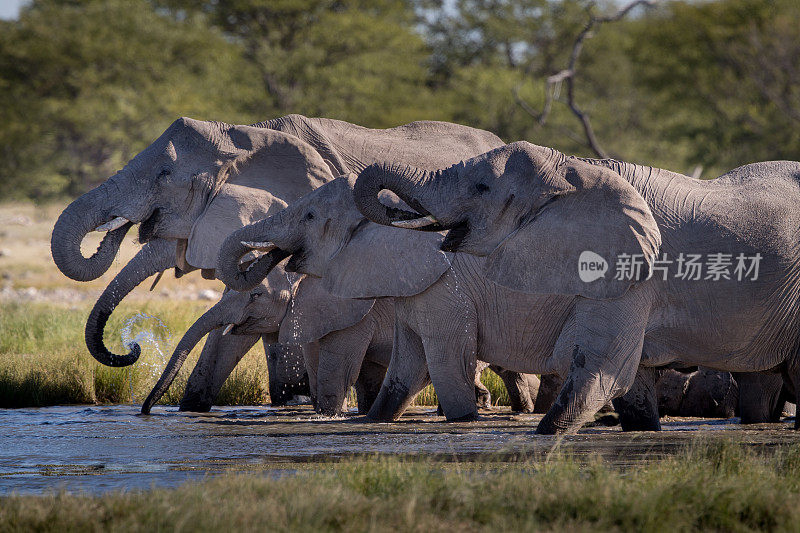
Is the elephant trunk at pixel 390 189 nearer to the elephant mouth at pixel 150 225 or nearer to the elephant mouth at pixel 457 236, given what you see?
the elephant mouth at pixel 457 236

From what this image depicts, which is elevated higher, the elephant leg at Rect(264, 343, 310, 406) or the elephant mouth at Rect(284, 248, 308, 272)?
the elephant mouth at Rect(284, 248, 308, 272)

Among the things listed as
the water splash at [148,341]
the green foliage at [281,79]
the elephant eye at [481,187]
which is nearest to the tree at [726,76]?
the green foliage at [281,79]

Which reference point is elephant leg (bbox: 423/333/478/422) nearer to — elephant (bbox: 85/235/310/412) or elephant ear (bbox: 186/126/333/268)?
elephant ear (bbox: 186/126/333/268)

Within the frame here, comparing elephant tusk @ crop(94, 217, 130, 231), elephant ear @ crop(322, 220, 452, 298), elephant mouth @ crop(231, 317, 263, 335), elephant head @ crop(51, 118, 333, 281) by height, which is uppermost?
elephant head @ crop(51, 118, 333, 281)

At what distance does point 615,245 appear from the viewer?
7.43 m

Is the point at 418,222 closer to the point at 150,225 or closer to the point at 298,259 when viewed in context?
the point at 298,259

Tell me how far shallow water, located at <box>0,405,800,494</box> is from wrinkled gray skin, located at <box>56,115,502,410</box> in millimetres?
1111

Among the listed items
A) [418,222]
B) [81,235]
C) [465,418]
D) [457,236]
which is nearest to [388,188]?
[418,222]

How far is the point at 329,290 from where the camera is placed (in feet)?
28.8

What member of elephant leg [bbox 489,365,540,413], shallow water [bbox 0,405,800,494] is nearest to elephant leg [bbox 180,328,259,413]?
shallow water [bbox 0,405,800,494]

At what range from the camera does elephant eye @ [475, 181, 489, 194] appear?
24.2 feet

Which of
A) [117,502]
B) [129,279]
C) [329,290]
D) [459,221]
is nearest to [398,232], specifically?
[329,290]

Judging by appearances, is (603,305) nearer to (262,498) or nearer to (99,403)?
(262,498)

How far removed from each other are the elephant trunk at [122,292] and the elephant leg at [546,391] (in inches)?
130
